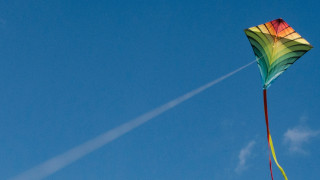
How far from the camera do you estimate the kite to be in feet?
61.0

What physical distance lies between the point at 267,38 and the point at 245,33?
1445mm

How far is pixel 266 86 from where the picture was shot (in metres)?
19.5

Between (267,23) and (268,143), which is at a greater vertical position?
(267,23)

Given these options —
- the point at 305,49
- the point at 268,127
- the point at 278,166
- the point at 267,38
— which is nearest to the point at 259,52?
the point at 267,38

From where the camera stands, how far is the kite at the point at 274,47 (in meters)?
18.6

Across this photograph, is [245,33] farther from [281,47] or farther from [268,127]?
[268,127]

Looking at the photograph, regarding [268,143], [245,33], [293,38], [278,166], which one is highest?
[245,33]

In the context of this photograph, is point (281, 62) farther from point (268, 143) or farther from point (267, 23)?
point (268, 143)

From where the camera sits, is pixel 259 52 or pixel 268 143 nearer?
pixel 268 143

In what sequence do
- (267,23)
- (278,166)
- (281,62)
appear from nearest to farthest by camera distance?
(278,166) < (267,23) < (281,62)

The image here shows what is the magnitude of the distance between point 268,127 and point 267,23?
6125mm

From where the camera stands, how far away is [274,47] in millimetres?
19562

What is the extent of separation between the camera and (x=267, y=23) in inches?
731

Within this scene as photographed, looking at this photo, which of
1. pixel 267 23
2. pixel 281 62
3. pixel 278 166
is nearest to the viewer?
pixel 278 166
